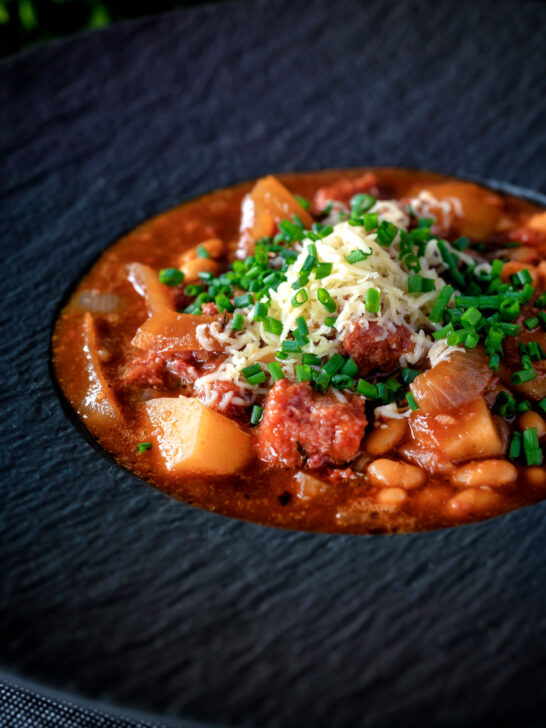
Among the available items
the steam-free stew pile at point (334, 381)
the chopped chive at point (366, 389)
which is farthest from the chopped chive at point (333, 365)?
the chopped chive at point (366, 389)

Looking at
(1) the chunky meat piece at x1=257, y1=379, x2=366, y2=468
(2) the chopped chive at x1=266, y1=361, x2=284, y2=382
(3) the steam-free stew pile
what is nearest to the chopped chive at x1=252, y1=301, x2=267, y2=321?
(3) the steam-free stew pile

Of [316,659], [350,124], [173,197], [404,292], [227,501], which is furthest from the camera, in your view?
[350,124]

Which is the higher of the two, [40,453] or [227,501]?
[40,453]

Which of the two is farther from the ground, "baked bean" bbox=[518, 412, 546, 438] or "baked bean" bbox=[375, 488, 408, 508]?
"baked bean" bbox=[375, 488, 408, 508]

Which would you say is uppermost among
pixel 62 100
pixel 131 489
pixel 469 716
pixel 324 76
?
pixel 62 100

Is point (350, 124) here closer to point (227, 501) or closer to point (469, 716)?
point (227, 501)

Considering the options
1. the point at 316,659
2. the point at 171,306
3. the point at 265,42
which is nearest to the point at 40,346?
the point at 171,306

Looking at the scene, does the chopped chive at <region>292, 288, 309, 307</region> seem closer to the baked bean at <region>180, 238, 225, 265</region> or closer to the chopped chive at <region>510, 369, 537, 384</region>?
the chopped chive at <region>510, 369, 537, 384</region>
